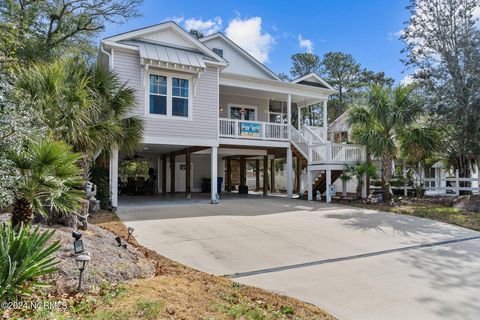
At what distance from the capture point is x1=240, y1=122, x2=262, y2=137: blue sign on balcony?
15.9 m

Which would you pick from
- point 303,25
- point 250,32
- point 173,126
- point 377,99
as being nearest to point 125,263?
point 173,126

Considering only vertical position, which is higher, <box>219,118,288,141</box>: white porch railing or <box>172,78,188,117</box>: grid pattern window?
<box>172,78,188,117</box>: grid pattern window

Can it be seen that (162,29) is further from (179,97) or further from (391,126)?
(391,126)

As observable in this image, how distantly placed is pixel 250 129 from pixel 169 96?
440cm

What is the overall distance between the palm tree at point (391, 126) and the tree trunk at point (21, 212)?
12.7 meters

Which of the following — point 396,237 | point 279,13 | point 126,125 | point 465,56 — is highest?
point 279,13

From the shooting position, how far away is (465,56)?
45.7 feet

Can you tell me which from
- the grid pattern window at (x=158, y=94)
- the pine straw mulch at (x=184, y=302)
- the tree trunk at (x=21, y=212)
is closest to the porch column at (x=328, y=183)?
the grid pattern window at (x=158, y=94)

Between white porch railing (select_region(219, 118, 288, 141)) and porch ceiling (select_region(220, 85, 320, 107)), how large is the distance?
1925 millimetres

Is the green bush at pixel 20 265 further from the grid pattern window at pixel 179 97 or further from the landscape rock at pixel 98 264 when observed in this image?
the grid pattern window at pixel 179 97

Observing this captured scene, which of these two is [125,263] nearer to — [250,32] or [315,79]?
[315,79]

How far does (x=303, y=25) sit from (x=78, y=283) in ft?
71.4

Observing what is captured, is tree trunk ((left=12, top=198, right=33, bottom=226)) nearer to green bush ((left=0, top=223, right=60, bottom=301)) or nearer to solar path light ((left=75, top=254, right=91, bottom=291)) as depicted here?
green bush ((left=0, top=223, right=60, bottom=301))

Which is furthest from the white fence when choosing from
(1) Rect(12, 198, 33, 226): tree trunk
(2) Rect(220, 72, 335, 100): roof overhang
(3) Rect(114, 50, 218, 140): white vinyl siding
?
(1) Rect(12, 198, 33, 226): tree trunk
